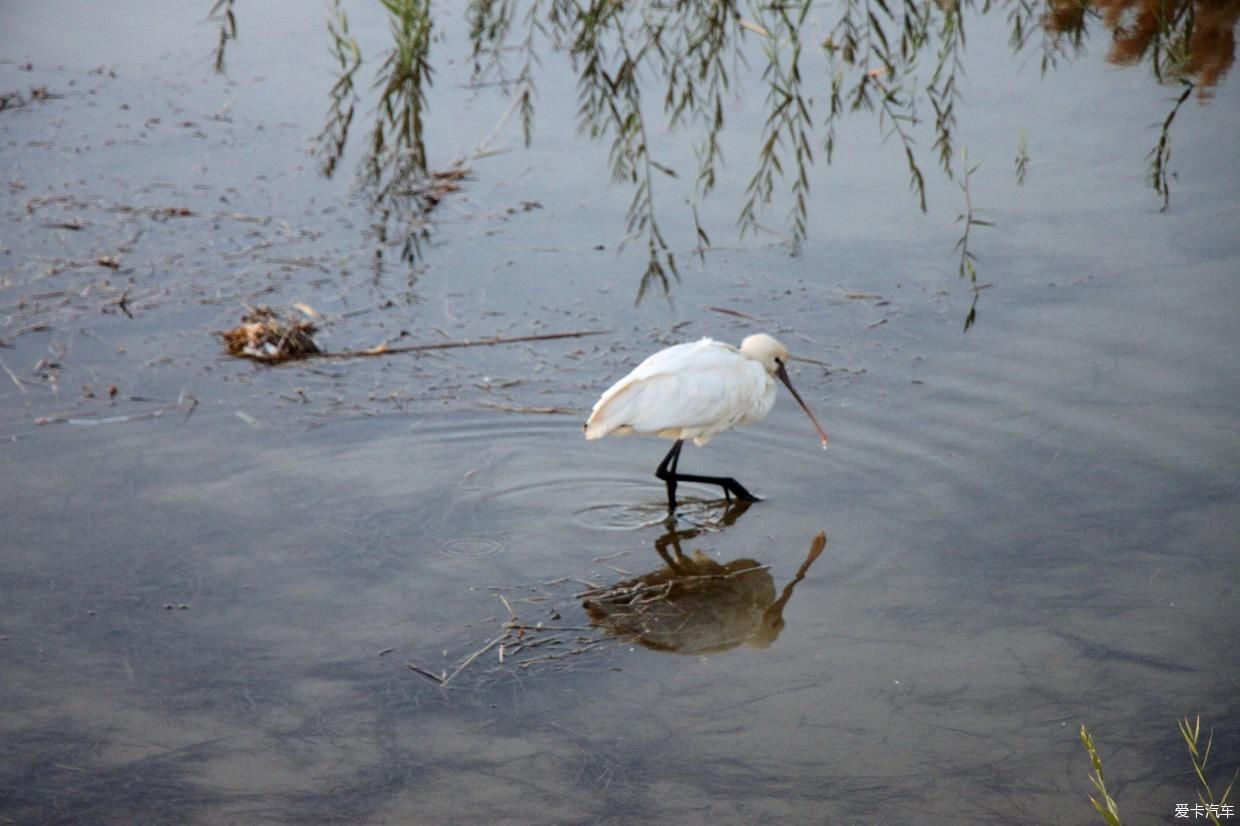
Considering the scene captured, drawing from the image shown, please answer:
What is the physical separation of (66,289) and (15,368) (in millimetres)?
786

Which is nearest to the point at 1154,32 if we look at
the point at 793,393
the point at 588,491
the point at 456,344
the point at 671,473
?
the point at 793,393

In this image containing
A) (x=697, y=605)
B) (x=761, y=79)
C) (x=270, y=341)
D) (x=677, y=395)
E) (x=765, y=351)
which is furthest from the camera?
(x=761, y=79)

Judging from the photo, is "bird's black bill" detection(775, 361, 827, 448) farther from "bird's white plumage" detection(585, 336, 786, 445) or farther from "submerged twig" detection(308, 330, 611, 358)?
"submerged twig" detection(308, 330, 611, 358)

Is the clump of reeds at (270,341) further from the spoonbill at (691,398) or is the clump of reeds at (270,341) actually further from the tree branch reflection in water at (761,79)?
the spoonbill at (691,398)

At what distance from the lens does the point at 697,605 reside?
4.82 metres

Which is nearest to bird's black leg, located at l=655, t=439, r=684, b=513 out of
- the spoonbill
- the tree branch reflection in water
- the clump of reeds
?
the spoonbill

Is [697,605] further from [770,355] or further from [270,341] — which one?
[270,341]

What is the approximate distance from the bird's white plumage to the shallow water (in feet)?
1.05

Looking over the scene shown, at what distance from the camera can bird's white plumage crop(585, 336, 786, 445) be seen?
5.21 meters

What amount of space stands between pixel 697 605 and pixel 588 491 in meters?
0.83

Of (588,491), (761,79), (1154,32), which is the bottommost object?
(588,491)

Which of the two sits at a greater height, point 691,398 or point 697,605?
point 691,398

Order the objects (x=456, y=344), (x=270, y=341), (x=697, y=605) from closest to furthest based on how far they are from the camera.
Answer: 1. (x=697, y=605)
2. (x=270, y=341)
3. (x=456, y=344)

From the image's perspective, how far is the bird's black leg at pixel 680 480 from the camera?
5.37 meters
